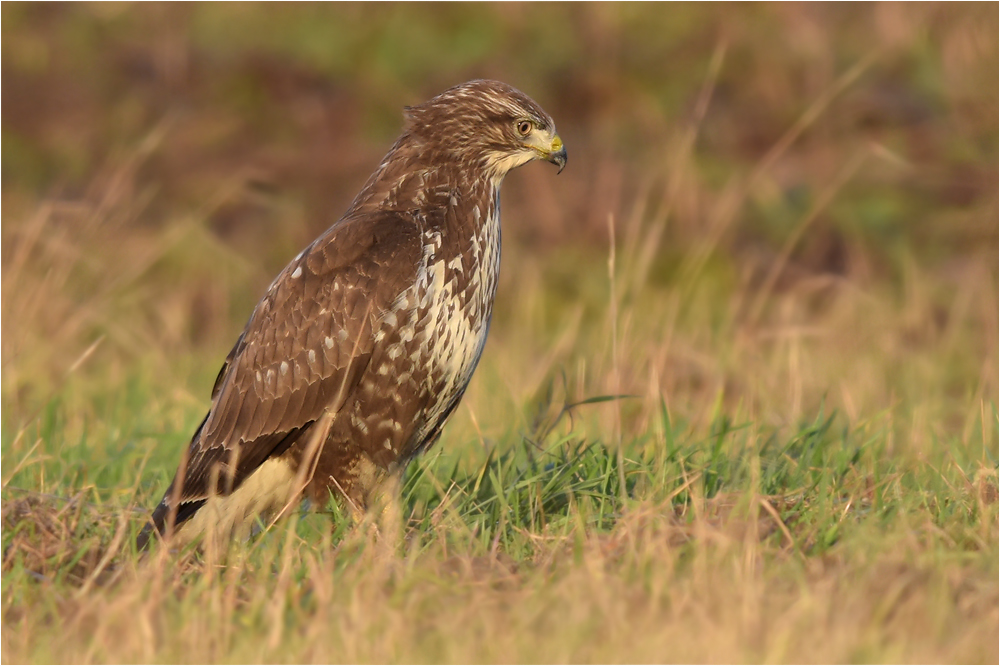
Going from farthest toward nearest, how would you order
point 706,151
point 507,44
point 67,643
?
1. point 507,44
2. point 706,151
3. point 67,643

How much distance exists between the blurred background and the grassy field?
0.03 meters

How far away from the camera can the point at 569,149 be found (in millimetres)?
11148

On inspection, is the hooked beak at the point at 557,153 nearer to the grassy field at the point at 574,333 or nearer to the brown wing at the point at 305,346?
the grassy field at the point at 574,333

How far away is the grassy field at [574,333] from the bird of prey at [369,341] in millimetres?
195

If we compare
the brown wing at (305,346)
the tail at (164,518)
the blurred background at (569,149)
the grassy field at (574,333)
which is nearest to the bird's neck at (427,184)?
the brown wing at (305,346)

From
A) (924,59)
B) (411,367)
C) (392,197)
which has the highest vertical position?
(924,59)

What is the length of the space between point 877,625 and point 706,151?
8232 mm

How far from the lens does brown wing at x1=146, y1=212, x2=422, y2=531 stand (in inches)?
162

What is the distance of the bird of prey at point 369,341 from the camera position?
4098 millimetres

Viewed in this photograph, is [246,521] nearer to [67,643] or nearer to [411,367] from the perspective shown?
[411,367]

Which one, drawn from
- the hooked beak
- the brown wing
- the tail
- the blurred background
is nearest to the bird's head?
the hooked beak

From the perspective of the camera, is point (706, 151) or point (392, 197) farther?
point (706, 151)

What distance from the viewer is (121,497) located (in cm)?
464

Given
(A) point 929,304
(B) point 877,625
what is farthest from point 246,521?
(A) point 929,304
